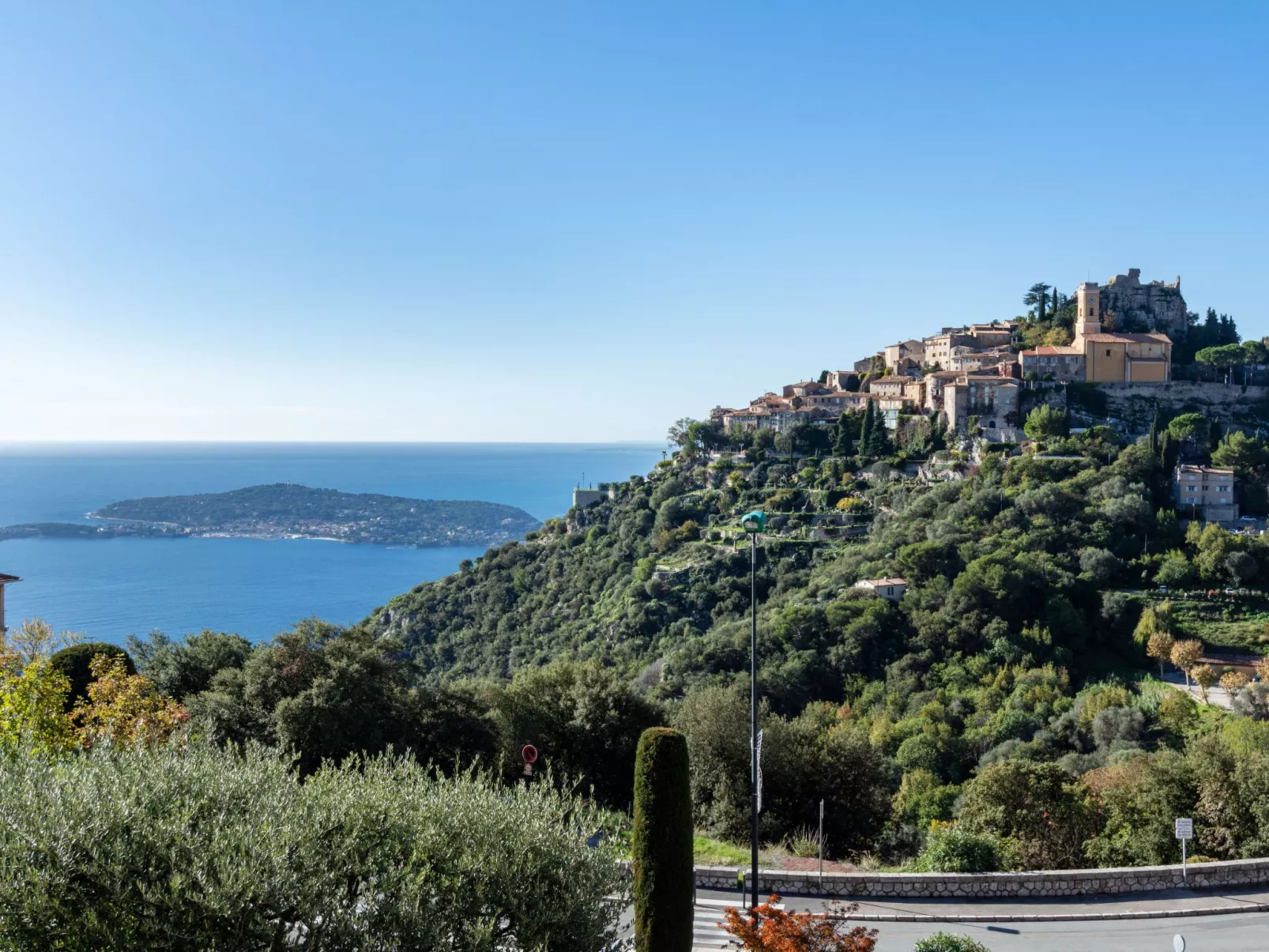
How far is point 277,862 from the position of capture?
6.68m

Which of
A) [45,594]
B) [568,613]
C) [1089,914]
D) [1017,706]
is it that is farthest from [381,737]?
[45,594]

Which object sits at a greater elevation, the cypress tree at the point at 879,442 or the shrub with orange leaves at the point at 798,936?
the cypress tree at the point at 879,442

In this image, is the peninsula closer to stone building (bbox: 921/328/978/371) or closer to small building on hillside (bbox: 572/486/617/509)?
small building on hillside (bbox: 572/486/617/509)

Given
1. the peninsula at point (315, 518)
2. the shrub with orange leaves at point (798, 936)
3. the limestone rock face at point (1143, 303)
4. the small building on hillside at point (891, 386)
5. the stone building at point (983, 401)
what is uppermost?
the limestone rock face at point (1143, 303)

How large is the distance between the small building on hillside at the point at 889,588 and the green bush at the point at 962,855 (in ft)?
110

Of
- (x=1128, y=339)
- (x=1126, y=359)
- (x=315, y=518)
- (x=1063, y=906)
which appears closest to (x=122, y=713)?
(x=1063, y=906)

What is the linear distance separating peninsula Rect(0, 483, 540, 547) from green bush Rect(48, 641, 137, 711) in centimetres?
12657

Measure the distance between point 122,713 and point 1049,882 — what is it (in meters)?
14.3

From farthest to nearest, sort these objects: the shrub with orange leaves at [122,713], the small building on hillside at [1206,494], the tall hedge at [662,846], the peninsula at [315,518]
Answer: the peninsula at [315,518], the small building on hillside at [1206,494], the shrub with orange leaves at [122,713], the tall hedge at [662,846]

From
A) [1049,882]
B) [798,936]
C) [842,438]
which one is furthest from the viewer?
[842,438]

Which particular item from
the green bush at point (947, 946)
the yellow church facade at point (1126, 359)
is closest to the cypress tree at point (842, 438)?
the yellow church facade at point (1126, 359)

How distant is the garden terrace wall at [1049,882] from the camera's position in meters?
12.0

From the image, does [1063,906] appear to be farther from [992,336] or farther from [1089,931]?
[992,336]

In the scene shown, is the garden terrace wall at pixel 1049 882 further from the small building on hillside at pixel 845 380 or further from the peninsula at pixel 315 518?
the peninsula at pixel 315 518
